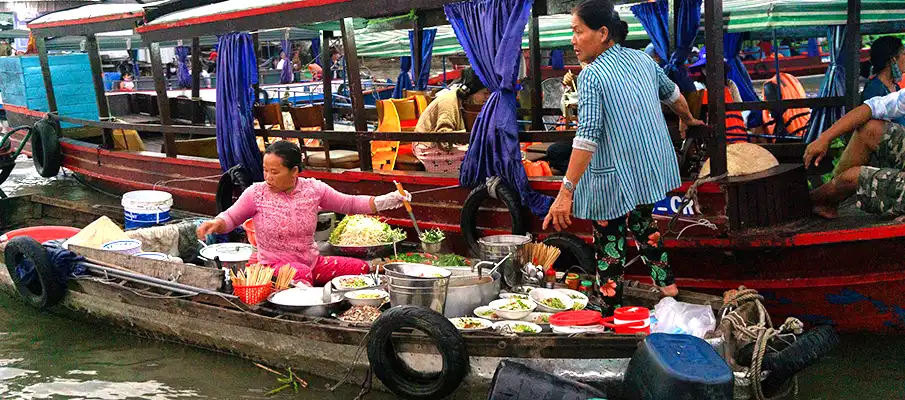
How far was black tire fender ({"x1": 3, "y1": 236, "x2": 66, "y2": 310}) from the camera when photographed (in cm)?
617

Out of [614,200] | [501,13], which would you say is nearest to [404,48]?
[501,13]

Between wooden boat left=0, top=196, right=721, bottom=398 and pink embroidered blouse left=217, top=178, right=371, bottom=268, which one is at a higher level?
pink embroidered blouse left=217, top=178, right=371, bottom=268

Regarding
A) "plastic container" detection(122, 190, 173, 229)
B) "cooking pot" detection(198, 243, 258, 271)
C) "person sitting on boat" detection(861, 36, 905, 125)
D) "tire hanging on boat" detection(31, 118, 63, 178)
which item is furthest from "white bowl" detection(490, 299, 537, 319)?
"tire hanging on boat" detection(31, 118, 63, 178)

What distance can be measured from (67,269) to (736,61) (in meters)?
7.30

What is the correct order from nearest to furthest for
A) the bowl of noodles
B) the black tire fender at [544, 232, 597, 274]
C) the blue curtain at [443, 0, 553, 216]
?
the black tire fender at [544, 232, 597, 274] < the blue curtain at [443, 0, 553, 216] < the bowl of noodles

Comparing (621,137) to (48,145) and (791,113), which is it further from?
(48,145)

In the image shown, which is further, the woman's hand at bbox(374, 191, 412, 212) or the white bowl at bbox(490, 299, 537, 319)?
the woman's hand at bbox(374, 191, 412, 212)

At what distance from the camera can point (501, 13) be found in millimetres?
6062

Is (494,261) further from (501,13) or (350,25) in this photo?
(350,25)

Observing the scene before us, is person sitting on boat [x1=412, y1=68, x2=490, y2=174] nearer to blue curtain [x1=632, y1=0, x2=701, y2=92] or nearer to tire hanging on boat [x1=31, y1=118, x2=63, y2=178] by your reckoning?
blue curtain [x1=632, y1=0, x2=701, y2=92]

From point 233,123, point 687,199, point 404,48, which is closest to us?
point 687,199

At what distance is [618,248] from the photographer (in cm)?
491

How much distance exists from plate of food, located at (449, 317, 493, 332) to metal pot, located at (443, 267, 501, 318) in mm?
160

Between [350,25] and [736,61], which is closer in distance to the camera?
[350,25]
